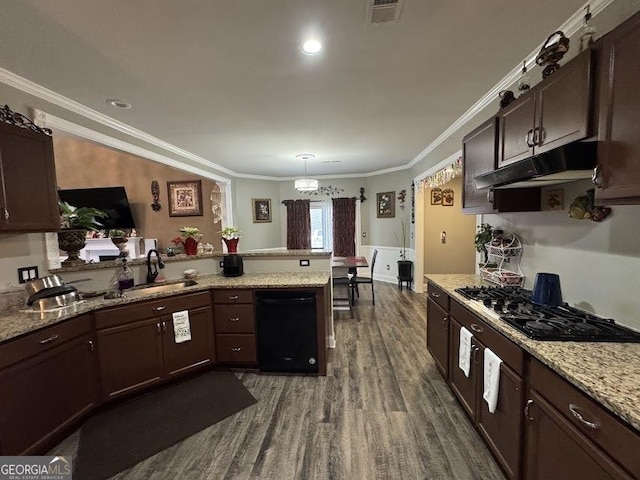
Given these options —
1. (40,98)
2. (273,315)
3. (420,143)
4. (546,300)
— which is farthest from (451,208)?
(40,98)

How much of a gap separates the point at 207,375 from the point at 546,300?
2967 millimetres

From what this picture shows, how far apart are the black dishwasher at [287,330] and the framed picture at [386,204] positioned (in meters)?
4.38

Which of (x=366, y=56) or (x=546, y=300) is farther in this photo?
(x=366, y=56)

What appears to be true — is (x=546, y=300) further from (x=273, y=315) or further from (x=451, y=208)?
(x=451, y=208)

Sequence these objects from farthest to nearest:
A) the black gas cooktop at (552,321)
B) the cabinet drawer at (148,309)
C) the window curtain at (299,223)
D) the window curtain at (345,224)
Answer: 1. the window curtain at (299,223)
2. the window curtain at (345,224)
3. the cabinet drawer at (148,309)
4. the black gas cooktop at (552,321)

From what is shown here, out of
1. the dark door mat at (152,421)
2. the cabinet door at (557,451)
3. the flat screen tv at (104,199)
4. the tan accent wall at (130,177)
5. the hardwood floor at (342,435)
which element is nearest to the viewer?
the cabinet door at (557,451)

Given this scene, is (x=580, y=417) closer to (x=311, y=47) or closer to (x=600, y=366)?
(x=600, y=366)

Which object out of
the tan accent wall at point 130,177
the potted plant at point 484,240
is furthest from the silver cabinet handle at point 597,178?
the tan accent wall at point 130,177

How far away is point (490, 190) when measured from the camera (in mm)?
2188

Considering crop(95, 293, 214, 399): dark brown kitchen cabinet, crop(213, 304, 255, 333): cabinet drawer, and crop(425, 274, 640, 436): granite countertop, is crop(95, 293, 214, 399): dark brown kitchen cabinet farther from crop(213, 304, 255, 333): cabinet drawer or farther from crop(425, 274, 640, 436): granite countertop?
crop(425, 274, 640, 436): granite countertop

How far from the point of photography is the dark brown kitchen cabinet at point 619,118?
3.56 ft

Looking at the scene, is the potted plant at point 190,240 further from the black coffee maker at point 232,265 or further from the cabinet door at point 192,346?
the cabinet door at point 192,346

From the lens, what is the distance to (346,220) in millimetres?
7082

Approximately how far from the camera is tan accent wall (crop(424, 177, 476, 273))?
5.75 meters
